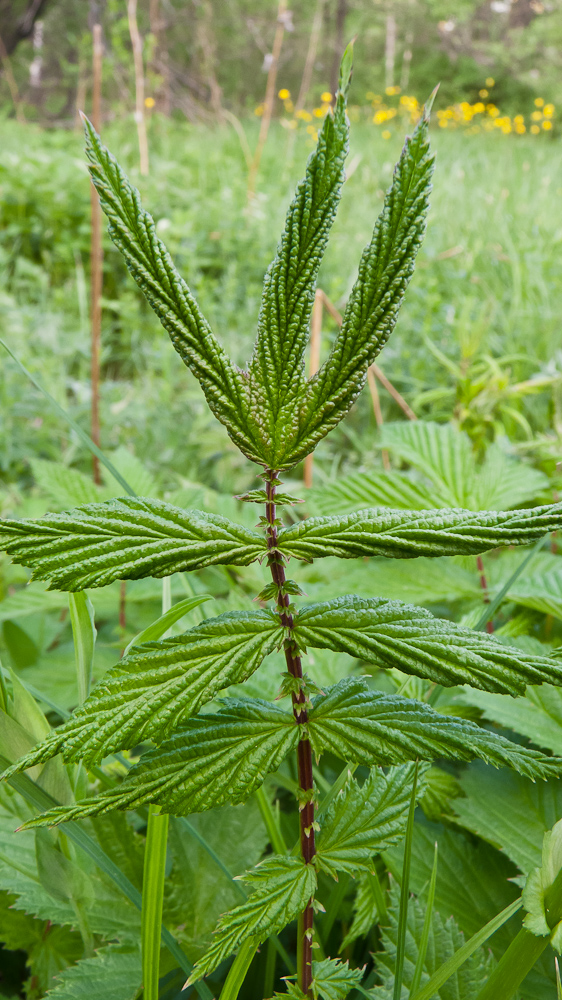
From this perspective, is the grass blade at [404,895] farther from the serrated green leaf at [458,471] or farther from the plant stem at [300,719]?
the serrated green leaf at [458,471]

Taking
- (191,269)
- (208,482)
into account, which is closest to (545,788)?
(208,482)

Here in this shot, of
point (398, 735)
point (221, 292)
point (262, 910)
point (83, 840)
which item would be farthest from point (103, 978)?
point (221, 292)

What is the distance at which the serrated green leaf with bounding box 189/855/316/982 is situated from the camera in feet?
1.33

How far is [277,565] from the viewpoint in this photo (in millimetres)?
429

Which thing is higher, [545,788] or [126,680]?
[126,680]

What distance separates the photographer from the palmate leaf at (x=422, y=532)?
1.23 feet

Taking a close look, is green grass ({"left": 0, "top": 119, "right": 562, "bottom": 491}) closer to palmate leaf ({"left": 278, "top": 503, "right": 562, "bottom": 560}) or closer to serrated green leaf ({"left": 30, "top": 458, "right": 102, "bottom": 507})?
serrated green leaf ({"left": 30, "top": 458, "right": 102, "bottom": 507})

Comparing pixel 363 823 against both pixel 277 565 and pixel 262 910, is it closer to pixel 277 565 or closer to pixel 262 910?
pixel 262 910

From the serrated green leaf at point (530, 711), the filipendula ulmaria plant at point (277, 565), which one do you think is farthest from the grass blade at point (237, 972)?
the serrated green leaf at point (530, 711)

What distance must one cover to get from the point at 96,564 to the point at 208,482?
5.53ft

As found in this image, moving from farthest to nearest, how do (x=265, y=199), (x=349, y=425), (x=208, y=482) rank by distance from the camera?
(x=265, y=199), (x=349, y=425), (x=208, y=482)

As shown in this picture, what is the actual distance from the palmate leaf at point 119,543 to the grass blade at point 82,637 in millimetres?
135

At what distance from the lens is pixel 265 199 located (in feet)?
14.3

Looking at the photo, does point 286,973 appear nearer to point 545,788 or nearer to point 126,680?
point 545,788
